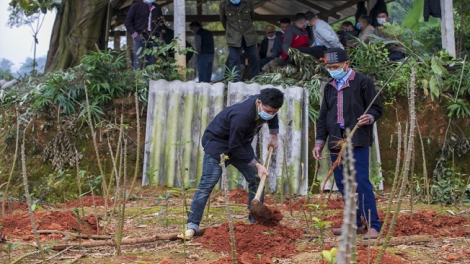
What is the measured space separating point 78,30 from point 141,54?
174cm

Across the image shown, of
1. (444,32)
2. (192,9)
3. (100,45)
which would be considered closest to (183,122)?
(100,45)

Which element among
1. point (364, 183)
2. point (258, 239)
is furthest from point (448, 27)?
point (258, 239)

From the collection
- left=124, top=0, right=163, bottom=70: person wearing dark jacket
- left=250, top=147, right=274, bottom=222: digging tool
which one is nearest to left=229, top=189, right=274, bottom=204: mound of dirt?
left=250, top=147, right=274, bottom=222: digging tool

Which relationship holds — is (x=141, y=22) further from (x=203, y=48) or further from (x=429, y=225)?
(x=429, y=225)

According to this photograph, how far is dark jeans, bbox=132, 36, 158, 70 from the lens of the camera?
9805 millimetres

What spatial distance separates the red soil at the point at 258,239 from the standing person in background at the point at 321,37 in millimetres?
4501

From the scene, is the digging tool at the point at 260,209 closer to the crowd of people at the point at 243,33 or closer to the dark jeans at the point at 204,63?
the crowd of people at the point at 243,33

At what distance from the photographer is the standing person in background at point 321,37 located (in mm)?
9930

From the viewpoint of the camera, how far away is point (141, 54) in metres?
10.1

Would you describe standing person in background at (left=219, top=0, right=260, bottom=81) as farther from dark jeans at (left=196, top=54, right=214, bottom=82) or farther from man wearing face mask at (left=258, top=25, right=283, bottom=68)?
man wearing face mask at (left=258, top=25, right=283, bottom=68)

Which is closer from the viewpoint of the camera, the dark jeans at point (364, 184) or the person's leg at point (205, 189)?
the dark jeans at point (364, 184)

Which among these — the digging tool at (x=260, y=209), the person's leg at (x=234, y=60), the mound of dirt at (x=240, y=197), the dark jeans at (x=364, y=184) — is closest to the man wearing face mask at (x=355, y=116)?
the dark jeans at (x=364, y=184)

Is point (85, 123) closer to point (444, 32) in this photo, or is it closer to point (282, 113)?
point (282, 113)

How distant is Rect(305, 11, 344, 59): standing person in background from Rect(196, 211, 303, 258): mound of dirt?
4505 mm
